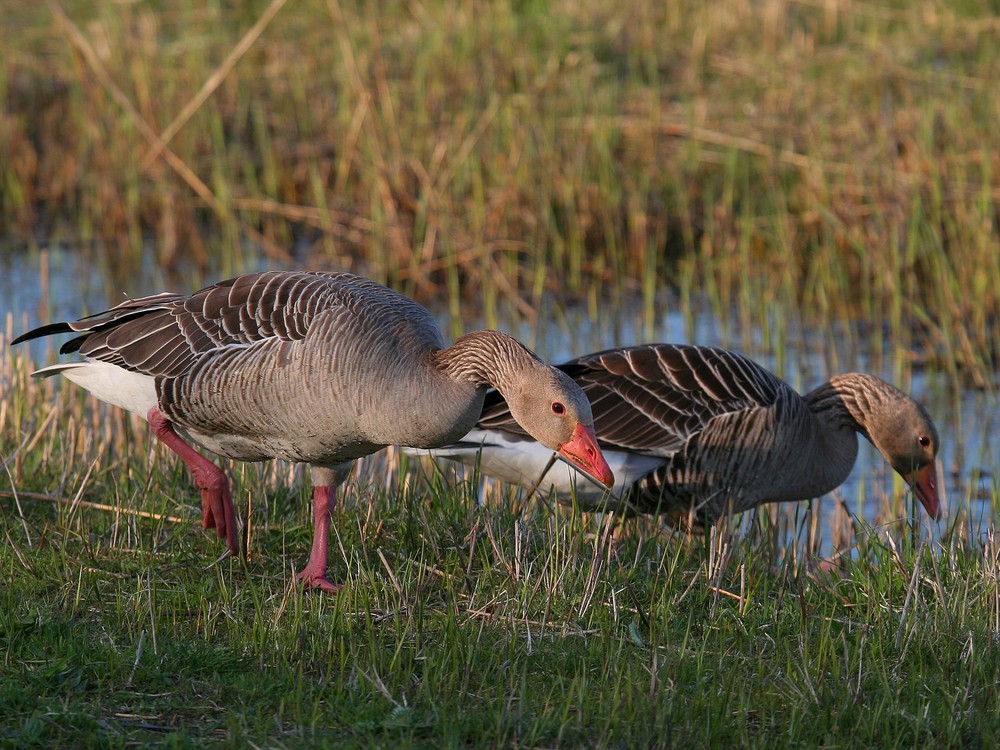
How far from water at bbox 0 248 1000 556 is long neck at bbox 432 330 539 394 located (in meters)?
3.41

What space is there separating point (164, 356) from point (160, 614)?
1.31m

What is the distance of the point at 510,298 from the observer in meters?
10.7

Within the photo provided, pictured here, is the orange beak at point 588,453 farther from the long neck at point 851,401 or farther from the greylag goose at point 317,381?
the long neck at point 851,401

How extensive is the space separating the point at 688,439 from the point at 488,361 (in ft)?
6.50

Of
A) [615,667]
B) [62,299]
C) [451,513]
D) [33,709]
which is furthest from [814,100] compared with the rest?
[33,709]

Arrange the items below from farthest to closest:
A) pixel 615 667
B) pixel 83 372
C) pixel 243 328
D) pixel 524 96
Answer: pixel 524 96, pixel 83 372, pixel 243 328, pixel 615 667

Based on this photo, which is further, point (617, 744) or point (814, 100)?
point (814, 100)

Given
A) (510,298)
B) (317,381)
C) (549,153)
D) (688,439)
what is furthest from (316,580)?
(549,153)

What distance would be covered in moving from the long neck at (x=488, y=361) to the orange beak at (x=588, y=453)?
0.30m

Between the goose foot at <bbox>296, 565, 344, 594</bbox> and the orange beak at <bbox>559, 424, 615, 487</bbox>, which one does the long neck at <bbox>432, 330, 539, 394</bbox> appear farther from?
the goose foot at <bbox>296, 565, 344, 594</bbox>

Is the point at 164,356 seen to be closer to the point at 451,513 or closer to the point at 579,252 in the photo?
the point at 451,513

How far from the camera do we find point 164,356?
5.42m

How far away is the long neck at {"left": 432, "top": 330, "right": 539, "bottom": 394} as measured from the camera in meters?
4.73

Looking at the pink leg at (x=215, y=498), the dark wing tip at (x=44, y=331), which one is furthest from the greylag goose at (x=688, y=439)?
the dark wing tip at (x=44, y=331)
